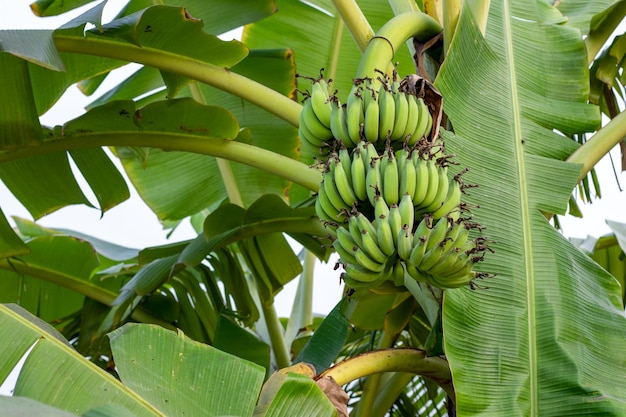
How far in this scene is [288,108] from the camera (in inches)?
62.4

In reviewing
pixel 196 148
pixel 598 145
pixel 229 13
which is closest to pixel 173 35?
pixel 196 148

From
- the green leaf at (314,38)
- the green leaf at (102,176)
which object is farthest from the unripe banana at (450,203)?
the green leaf at (314,38)

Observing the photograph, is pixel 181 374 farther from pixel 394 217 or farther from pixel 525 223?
pixel 525 223

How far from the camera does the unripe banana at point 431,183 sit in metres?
1.09

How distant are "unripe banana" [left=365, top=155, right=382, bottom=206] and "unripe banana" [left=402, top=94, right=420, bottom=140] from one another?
0.10m

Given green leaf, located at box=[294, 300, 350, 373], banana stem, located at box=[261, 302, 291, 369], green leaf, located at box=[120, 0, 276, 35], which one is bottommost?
banana stem, located at box=[261, 302, 291, 369]

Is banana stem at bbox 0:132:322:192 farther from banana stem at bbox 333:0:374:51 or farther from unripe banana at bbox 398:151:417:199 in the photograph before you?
unripe banana at bbox 398:151:417:199

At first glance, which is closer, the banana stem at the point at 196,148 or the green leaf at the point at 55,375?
the green leaf at the point at 55,375

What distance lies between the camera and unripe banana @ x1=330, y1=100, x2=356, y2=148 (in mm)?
1133

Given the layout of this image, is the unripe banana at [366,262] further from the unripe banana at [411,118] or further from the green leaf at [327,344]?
the green leaf at [327,344]

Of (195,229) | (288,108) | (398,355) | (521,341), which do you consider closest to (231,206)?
(288,108)

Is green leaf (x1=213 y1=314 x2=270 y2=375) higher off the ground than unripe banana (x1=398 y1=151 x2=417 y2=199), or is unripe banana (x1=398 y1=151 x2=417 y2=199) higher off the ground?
unripe banana (x1=398 y1=151 x2=417 y2=199)

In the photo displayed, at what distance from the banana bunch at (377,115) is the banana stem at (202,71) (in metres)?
0.45

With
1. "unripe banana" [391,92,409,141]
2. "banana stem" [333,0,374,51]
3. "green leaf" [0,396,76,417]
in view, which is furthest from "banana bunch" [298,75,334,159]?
"green leaf" [0,396,76,417]
